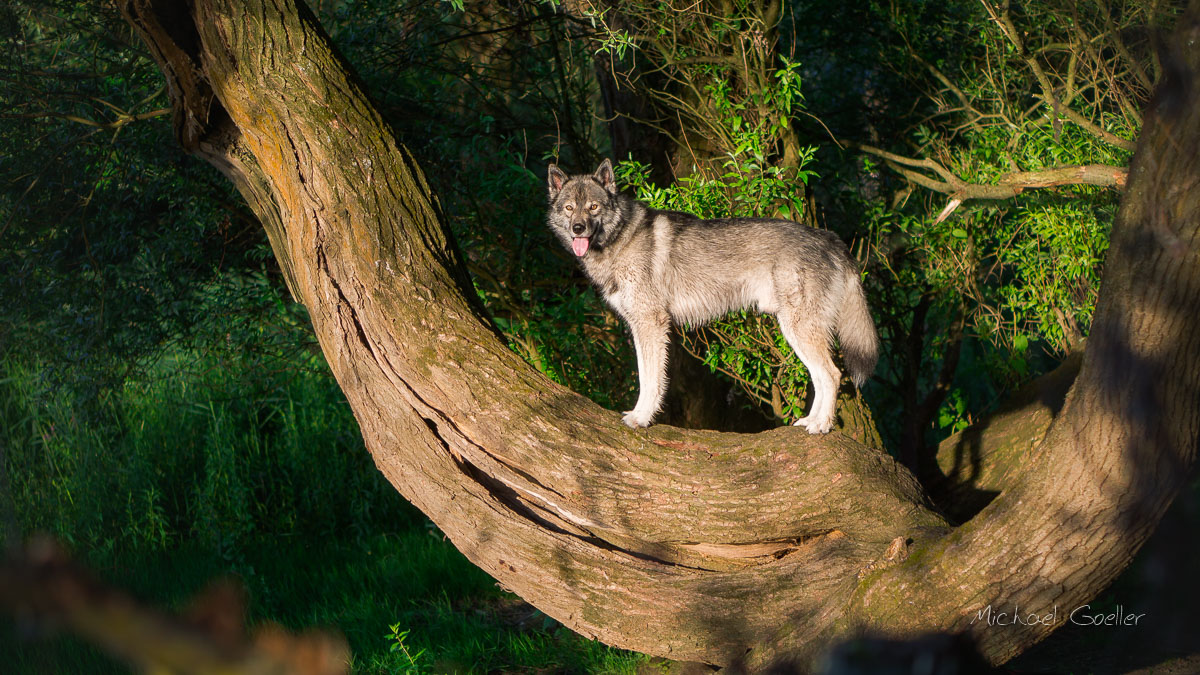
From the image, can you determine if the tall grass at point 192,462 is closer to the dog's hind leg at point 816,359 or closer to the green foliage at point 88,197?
the green foliage at point 88,197

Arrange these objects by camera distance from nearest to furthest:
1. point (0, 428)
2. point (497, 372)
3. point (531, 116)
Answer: point (497, 372), point (531, 116), point (0, 428)

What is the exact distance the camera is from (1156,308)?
2.78 metres

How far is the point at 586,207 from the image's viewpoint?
5.63 meters

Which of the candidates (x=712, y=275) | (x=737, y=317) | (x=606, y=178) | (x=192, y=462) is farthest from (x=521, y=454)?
(x=192, y=462)

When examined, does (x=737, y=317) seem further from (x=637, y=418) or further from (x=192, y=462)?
(x=192, y=462)

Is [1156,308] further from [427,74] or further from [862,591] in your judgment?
[427,74]

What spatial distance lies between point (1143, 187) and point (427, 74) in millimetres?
5144

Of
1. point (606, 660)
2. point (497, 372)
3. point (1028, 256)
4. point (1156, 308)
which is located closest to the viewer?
point (1156, 308)

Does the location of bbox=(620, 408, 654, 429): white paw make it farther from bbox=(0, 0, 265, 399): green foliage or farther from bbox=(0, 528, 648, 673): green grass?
bbox=(0, 0, 265, 399): green foliage

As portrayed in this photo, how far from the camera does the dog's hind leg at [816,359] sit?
537 centimetres

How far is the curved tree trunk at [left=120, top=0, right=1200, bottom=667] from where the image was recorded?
4066mm

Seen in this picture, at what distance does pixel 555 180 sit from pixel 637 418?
1771 mm

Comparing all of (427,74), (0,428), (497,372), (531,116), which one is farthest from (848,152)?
(0,428)

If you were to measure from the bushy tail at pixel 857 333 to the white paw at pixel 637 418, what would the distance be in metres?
1.42
